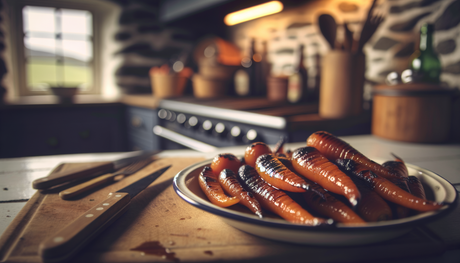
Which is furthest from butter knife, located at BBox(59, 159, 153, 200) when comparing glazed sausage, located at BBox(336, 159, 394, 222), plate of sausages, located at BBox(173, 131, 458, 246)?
glazed sausage, located at BBox(336, 159, 394, 222)

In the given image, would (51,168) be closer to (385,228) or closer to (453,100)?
(385,228)

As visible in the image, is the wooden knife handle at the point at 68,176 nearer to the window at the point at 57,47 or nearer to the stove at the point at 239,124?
the stove at the point at 239,124

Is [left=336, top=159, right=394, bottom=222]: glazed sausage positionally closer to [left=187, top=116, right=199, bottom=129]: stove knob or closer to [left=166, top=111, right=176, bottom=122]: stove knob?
[left=187, top=116, right=199, bottom=129]: stove knob

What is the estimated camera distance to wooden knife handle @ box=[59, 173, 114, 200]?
0.54m

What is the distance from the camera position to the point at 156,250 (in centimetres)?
38

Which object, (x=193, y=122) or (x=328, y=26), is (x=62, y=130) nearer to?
(x=193, y=122)

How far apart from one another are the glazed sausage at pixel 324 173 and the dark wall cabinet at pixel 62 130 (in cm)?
240

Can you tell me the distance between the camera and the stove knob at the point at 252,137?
53.6 inches

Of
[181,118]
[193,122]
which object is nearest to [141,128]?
[181,118]

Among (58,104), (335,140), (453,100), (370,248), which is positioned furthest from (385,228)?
(58,104)

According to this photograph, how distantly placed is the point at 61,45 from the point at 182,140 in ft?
6.23

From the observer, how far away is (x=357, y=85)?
4.20 feet

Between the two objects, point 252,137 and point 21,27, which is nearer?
point 252,137

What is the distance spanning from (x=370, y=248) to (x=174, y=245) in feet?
0.80
